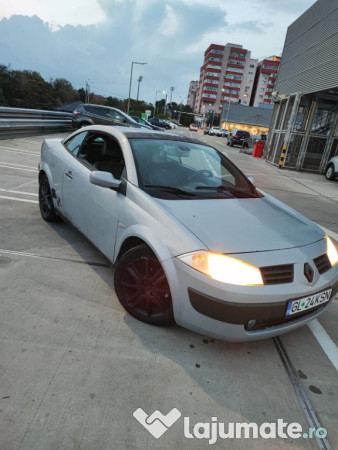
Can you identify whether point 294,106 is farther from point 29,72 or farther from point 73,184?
point 29,72

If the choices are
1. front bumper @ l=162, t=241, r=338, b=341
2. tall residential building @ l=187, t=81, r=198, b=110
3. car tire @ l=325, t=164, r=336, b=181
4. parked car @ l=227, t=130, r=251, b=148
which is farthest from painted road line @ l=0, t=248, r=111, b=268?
tall residential building @ l=187, t=81, r=198, b=110

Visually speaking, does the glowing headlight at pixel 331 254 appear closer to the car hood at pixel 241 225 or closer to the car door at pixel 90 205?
the car hood at pixel 241 225

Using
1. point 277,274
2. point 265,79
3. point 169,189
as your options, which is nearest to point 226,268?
point 277,274

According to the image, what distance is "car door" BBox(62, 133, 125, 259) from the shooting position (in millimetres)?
2934

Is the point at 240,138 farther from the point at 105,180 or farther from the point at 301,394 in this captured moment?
the point at 301,394

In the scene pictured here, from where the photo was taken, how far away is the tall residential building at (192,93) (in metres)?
154

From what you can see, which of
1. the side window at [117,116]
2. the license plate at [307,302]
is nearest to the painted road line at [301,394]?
the license plate at [307,302]

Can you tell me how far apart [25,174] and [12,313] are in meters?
5.36

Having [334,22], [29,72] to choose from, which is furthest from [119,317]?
[29,72]

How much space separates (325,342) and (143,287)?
5.08 feet

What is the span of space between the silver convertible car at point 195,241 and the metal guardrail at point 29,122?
9.51 metres

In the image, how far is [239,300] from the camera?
2.10 metres

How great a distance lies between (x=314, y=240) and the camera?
8.75 feet

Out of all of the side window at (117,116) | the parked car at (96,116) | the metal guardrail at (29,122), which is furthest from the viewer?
the parked car at (96,116)
